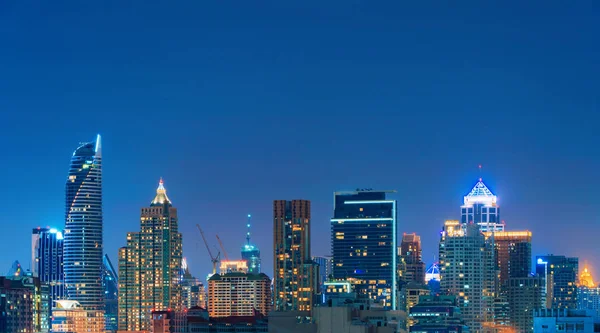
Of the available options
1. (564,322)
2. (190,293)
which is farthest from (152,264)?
(564,322)

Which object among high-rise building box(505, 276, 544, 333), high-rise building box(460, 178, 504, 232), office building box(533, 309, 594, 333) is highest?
high-rise building box(460, 178, 504, 232)

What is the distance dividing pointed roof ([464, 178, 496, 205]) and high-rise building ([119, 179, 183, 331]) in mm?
35926

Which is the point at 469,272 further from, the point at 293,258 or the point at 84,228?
the point at 84,228

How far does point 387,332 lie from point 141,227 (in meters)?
129

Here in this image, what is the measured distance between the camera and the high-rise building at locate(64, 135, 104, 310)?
174000mm

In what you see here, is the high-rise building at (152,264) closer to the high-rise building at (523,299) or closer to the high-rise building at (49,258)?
the high-rise building at (49,258)

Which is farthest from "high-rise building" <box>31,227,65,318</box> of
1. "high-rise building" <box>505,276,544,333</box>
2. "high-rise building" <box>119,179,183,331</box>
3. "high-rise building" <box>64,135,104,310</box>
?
"high-rise building" <box>505,276,544,333</box>

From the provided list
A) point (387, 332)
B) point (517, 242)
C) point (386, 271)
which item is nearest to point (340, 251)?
point (386, 271)

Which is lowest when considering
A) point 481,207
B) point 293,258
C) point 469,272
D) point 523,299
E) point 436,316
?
point 523,299

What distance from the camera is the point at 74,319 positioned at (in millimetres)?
149750

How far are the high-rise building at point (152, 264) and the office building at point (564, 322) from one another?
106661 mm

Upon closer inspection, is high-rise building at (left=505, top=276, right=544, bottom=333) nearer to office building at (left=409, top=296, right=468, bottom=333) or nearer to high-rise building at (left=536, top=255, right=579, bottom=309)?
high-rise building at (left=536, top=255, right=579, bottom=309)

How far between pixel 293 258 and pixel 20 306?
36.4m

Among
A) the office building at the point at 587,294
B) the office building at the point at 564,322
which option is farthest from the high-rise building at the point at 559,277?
the office building at the point at 564,322
